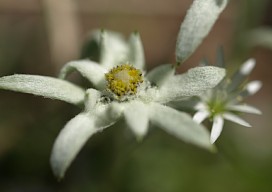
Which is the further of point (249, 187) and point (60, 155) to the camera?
point (249, 187)

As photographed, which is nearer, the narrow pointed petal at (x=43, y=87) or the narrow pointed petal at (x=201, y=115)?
the narrow pointed petal at (x=43, y=87)

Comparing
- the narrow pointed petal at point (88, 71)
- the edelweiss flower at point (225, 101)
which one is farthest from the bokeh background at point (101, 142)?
the narrow pointed petal at point (88, 71)

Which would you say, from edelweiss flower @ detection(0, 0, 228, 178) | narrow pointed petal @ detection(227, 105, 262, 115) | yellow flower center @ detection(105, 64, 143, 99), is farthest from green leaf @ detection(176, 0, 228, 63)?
narrow pointed petal @ detection(227, 105, 262, 115)

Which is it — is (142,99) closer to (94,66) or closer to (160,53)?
(94,66)

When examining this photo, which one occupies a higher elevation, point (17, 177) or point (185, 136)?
point (17, 177)

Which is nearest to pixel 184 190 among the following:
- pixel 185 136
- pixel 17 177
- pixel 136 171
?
pixel 136 171

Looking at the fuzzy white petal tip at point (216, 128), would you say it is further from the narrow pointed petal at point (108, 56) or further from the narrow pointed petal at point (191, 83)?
the narrow pointed petal at point (108, 56)

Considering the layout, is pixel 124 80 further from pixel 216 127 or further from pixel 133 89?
pixel 216 127
